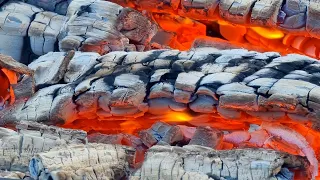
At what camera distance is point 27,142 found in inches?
99.0

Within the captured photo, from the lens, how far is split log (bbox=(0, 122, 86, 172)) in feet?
8.08

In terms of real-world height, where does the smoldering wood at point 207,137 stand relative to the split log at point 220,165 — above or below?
below

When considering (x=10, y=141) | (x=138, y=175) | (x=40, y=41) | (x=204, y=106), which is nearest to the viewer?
(x=138, y=175)

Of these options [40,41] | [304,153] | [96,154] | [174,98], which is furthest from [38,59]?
[304,153]

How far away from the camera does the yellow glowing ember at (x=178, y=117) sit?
2.80m

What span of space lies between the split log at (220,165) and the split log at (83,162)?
0.29 ft

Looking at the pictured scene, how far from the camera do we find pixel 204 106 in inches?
106

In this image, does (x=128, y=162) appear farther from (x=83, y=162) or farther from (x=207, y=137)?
(x=207, y=137)

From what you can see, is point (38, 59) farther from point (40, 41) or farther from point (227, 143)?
point (227, 143)

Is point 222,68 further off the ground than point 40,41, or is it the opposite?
point 222,68

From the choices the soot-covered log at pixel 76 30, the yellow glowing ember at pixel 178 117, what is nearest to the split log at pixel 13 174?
the yellow glowing ember at pixel 178 117

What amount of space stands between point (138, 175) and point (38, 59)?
106 cm

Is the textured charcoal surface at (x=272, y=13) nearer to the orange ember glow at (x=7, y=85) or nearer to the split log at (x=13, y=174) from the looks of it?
the orange ember glow at (x=7, y=85)

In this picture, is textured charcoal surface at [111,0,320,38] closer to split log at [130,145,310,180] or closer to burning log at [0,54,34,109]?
burning log at [0,54,34,109]
